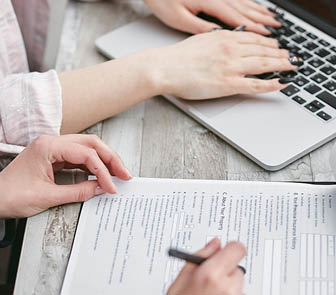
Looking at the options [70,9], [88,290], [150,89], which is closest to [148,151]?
[150,89]

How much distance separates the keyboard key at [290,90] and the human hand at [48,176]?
0.29 m

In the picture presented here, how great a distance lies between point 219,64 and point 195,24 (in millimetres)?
131

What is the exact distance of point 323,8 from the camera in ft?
3.09

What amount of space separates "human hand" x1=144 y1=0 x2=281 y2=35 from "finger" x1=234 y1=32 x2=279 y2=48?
4 cm

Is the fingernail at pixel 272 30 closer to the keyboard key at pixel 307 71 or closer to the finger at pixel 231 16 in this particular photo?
the finger at pixel 231 16

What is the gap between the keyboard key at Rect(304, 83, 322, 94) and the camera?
86 cm

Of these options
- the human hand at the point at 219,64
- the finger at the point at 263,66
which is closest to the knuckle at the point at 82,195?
the human hand at the point at 219,64

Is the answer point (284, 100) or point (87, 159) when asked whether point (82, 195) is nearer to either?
point (87, 159)

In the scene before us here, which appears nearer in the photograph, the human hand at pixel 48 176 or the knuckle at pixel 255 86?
the human hand at pixel 48 176

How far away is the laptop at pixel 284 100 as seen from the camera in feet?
2.60

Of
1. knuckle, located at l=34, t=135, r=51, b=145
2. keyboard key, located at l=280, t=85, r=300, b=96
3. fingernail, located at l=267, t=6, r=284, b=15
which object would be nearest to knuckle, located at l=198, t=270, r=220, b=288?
knuckle, located at l=34, t=135, r=51, b=145

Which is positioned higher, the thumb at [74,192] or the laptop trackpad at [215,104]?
the thumb at [74,192]

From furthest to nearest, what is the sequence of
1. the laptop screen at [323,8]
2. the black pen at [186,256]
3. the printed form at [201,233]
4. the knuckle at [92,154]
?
the laptop screen at [323,8] < the knuckle at [92,154] < the printed form at [201,233] < the black pen at [186,256]

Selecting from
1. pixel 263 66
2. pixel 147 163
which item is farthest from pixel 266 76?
pixel 147 163
